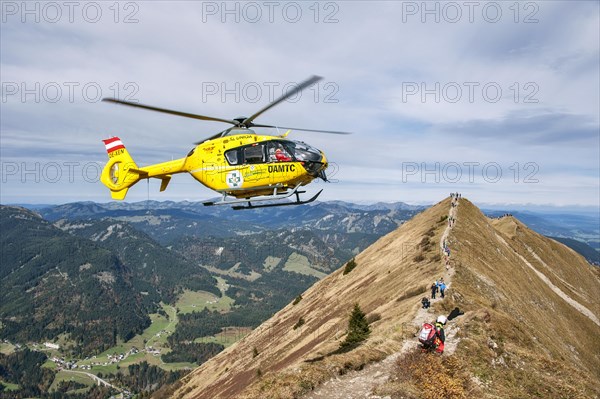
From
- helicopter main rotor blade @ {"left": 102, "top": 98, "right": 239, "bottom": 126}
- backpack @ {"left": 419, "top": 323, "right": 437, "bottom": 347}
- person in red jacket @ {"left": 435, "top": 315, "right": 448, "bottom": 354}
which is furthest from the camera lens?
person in red jacket @ {"left": 435, "top": 315, "right": 448, "bottom": 354}

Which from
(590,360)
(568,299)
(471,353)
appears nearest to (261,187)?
(471,353)

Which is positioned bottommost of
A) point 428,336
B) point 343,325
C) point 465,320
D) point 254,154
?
point 343,325

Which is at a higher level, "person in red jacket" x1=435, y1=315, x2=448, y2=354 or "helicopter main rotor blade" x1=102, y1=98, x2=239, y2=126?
"helicopter main rotor blade" x1=102, y1=98, x2=239, y2=126

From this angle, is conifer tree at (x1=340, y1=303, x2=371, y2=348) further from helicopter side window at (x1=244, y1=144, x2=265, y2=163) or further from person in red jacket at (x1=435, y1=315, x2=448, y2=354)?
helicopter side window at (x1=244, y1=144, x2=265, y2=163)

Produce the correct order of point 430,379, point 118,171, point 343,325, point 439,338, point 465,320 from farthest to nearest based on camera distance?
point 343,325 < point 118,171 < point 465,320 < point 439,338 < point 430,379

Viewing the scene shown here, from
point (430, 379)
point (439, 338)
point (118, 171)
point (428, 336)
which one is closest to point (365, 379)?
point (430, 379)

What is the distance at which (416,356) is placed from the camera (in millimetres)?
20906

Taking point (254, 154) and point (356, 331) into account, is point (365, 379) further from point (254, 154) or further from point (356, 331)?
point (254, 154)

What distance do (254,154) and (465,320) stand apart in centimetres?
1818

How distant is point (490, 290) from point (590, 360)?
2091 centimetres

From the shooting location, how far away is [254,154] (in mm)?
25734

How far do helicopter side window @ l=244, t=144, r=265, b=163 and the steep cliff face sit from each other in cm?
1313

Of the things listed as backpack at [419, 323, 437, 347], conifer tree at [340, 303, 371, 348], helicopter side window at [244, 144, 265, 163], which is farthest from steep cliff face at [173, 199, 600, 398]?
helicopter side window at [244, 144, 265, 163]

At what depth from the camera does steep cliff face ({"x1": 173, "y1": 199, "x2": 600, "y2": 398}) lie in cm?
2036
